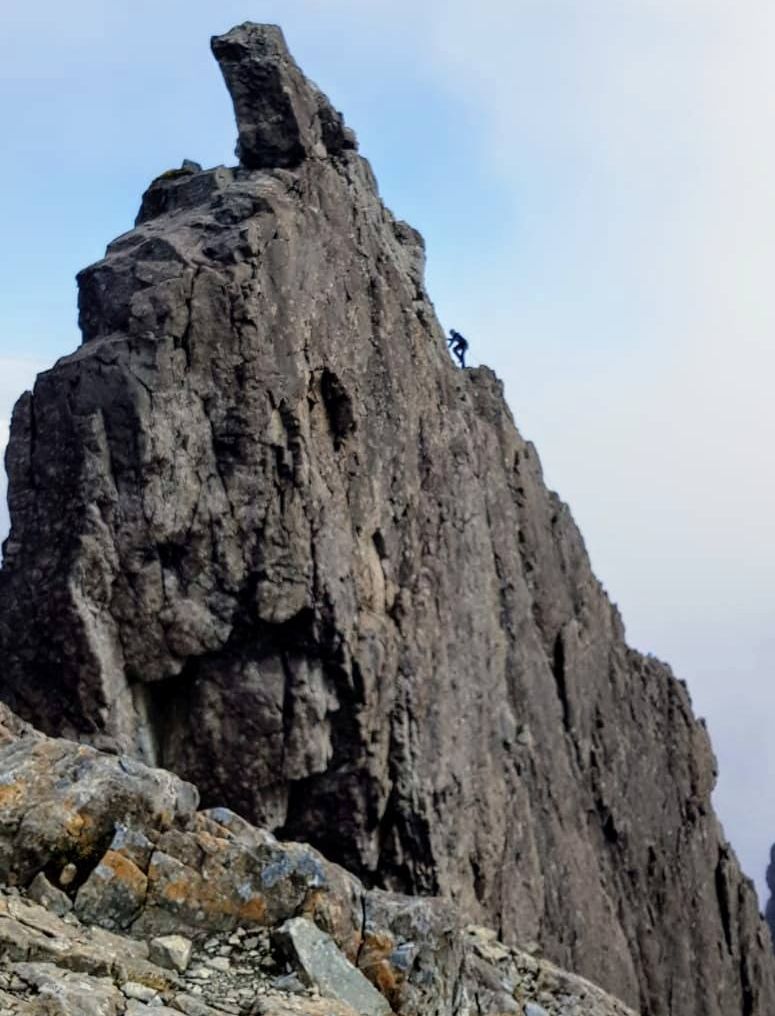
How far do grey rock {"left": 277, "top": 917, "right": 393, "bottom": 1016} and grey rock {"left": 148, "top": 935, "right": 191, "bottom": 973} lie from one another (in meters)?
1.67

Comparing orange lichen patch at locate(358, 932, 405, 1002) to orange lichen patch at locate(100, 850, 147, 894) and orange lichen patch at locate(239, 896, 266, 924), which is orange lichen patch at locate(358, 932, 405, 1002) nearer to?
orange lichen patch at locate(239, 896, 266, 924)

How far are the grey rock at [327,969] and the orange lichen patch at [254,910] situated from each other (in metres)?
0.60

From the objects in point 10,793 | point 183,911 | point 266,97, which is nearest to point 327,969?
point 183,911

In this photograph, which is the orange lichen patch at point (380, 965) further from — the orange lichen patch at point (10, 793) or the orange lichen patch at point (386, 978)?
the orange lichen patch at point (10, 793)

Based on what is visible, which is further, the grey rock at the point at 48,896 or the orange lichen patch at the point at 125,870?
the orange lichen patch at the point at 125,870

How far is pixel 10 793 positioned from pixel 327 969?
243 inches

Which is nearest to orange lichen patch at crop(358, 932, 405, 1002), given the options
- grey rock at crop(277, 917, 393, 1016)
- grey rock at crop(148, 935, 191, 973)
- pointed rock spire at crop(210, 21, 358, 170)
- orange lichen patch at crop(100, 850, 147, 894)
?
grey rock at crop(277, 917, 393, 1016)

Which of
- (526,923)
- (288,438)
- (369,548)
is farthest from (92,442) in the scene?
(526,923)

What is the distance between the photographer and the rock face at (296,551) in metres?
33.5

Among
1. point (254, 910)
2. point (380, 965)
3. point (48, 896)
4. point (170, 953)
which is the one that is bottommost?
point (170, 953)

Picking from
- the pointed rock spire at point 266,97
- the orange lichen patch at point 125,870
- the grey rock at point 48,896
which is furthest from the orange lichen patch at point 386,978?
the pointed rock spire at point 266,97

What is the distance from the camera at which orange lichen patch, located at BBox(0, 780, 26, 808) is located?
21.6m

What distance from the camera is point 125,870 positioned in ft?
69.9

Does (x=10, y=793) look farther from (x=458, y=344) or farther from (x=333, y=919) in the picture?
(x=458, y=344)
